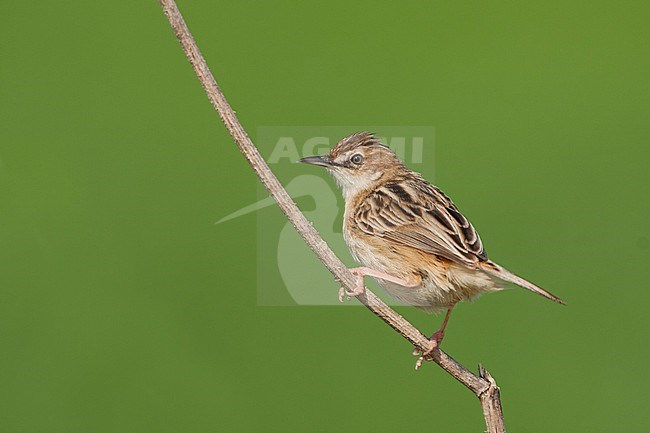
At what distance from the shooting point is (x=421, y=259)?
387cm

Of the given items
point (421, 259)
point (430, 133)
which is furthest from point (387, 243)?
point (430, 133)

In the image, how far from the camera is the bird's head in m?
4.52

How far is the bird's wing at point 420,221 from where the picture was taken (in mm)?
3734

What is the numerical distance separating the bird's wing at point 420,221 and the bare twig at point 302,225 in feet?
2.10

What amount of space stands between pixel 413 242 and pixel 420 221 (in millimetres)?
151

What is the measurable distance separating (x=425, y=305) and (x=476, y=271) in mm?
407

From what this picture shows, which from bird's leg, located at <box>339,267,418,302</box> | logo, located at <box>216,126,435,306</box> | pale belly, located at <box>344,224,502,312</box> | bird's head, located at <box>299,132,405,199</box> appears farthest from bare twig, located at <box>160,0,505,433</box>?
logo, located at <box>216,126,435,306</box>

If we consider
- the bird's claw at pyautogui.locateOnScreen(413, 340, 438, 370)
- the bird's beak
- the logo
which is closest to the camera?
the bird's claw at pyautogui.locateOnScreen(413, 340, 438, 370)

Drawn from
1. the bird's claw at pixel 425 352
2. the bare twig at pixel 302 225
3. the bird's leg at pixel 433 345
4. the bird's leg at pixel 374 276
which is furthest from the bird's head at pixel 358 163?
the bare twig at pixel 302 225

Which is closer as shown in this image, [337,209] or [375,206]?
[375,206]

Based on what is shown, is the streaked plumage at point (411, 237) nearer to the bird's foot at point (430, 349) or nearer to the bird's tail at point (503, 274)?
the bird's tail at point (503, 274)

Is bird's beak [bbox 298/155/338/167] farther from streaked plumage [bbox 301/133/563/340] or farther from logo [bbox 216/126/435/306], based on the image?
logo [bbox 216/126/435/306]

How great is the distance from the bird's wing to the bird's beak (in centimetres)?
28

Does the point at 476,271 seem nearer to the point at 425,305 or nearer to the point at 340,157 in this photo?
the point at 425,305
